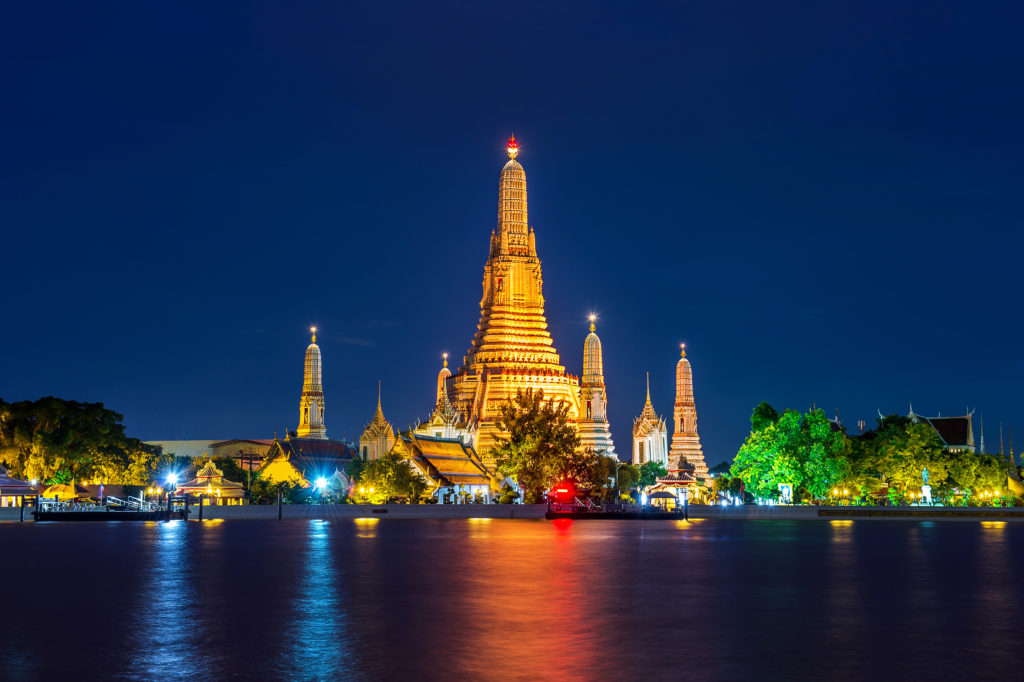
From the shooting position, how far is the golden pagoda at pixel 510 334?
390 feet

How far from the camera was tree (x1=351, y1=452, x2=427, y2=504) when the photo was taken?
85.1m

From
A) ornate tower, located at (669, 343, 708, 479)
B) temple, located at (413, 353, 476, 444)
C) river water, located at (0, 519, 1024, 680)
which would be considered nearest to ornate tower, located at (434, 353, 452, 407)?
temple, located at (413, 353, 476, 444)

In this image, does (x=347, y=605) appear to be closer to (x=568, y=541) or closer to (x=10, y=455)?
(x=568, y=541)

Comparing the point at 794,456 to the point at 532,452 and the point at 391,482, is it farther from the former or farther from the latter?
the point at 391,482

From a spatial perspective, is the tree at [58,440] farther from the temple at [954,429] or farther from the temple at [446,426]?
the temple at [954,429]

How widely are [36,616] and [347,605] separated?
5.64 metres

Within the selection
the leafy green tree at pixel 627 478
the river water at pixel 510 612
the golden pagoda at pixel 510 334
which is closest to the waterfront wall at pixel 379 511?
the river water at pixel 510 612

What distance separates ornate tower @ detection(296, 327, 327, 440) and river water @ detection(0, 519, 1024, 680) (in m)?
82.6

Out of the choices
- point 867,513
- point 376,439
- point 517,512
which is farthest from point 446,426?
point 867,513

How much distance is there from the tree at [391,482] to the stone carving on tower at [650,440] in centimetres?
5762

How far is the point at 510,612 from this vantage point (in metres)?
22.3

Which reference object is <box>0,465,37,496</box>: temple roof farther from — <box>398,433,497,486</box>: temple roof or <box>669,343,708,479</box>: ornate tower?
<box>669,343,708,479</box>: ornate tower

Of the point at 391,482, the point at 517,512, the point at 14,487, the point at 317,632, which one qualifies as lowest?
the point at 317,632

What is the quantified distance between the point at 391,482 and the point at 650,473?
5155 cm
